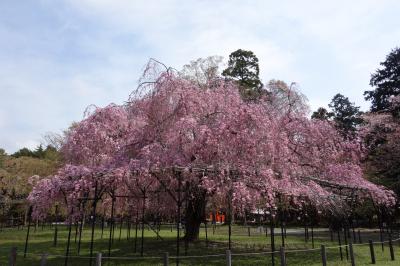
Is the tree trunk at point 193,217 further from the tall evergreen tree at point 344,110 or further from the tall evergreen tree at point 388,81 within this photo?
the tall evergreen tree at point 344,110

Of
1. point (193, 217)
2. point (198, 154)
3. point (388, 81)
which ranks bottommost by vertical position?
point (193, 217)

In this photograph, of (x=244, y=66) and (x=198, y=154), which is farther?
(x=244, y=66)

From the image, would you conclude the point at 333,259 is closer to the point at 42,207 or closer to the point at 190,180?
the point at 190,180

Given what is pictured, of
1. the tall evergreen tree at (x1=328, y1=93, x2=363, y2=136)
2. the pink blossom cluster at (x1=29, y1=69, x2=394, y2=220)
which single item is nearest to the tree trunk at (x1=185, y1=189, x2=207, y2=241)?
the pink blossom cluster at (x1=29, y1=69, x2=394, y2=220)

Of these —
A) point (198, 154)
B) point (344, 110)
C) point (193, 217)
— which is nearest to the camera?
point (198, 154)

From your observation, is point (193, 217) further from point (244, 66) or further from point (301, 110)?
point (244, 66)

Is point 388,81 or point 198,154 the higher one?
point 388,81

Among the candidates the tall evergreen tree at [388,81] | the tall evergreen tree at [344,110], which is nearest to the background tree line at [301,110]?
the tall evergreen tree at [388,81]

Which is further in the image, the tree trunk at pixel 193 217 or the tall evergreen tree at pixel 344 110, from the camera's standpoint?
the tall evergreen tree at pixel 344 110

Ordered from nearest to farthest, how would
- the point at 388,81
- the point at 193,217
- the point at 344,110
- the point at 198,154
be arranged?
the point at 198,154 → the point at 193,217 → the point at 388,81 → the point at 344,110

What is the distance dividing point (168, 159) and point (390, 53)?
31.3 meters

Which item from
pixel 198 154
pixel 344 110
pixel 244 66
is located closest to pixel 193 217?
pixel 198 154

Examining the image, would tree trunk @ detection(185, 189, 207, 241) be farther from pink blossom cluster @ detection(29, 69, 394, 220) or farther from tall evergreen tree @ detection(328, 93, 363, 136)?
tall evergreen tree @ detection(328, 93, 363, 136)

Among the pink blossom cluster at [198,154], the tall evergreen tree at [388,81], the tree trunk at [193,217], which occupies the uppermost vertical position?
the tall evergreen tree at [388,81]
